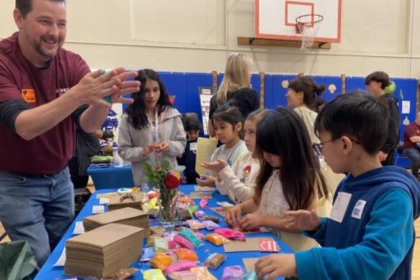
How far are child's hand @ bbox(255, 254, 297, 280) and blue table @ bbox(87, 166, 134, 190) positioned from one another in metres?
2.68

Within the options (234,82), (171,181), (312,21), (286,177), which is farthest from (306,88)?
(312,21)

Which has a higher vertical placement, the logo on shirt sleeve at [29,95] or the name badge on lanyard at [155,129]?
the logo on shirt sleeve at [29,95]

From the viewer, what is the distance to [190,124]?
4.05 metres

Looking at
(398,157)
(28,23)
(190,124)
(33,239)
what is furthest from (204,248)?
(398,157)

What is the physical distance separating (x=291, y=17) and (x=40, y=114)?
6752 mm

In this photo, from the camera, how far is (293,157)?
1.59 meters

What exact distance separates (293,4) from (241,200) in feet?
20.8

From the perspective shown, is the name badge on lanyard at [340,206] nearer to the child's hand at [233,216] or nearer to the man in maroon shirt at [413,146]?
the child's hand at [233,216]

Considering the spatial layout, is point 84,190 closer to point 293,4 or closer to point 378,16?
point 293,4

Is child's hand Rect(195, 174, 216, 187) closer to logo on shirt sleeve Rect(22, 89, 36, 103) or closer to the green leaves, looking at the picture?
the green leaves

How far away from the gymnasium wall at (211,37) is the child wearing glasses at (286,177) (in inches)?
219

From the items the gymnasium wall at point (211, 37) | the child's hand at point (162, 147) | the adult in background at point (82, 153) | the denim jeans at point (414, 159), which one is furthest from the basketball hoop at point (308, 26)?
the child's hand at point (162, 147)

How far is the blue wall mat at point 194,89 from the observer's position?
6546 millimetres

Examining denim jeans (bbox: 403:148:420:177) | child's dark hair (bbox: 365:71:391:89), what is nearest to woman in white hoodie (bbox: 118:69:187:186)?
child's dark hair (bbox: 365:71:391:89)
